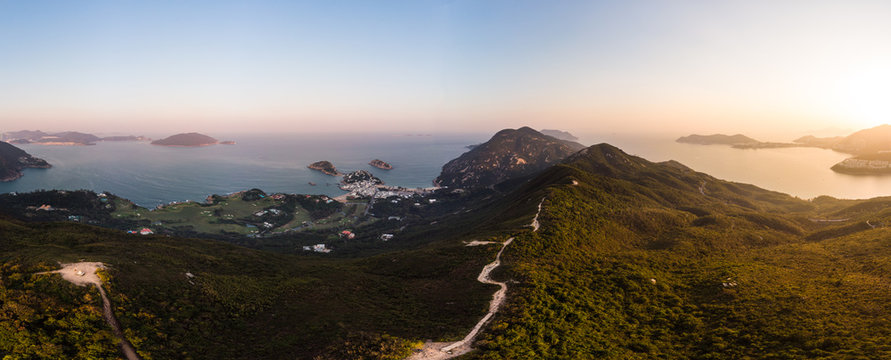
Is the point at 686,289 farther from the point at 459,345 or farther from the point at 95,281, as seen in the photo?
the point at 95,281

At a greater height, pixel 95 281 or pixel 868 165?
pixel 868 165

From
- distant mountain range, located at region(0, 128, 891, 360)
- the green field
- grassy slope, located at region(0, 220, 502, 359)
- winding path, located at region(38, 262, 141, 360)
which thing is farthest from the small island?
winding path, located at region(38, 262, 141, 360)

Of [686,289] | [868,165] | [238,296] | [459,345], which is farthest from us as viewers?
[868,165]

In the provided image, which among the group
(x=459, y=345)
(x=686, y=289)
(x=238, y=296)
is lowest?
(x=238, y=296)

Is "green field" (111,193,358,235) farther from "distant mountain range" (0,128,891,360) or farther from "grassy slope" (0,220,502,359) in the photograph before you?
"grassy slope" (0,220,502,359)

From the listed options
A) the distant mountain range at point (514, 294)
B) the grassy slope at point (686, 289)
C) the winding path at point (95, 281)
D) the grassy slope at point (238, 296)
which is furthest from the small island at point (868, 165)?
the winding path at point (95, 281)

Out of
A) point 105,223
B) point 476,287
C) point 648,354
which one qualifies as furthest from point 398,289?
point 105,223

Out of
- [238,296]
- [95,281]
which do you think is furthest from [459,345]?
[95,281]

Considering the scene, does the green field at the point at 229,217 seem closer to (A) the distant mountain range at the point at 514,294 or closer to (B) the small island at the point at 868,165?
(A) the distant mountain range at the point at 514,294

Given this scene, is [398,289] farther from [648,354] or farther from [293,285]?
[648,354]
